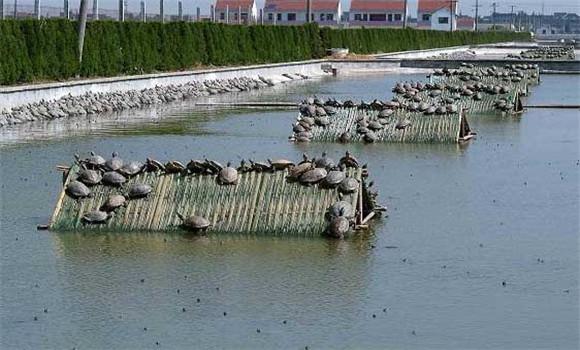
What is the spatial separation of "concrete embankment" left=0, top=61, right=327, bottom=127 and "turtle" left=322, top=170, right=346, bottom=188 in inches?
474

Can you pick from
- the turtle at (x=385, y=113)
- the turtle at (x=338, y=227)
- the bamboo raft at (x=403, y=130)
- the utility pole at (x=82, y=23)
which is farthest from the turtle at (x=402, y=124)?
the utility pole at (x=82, y=23)

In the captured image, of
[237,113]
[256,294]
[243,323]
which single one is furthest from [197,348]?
[237,113]

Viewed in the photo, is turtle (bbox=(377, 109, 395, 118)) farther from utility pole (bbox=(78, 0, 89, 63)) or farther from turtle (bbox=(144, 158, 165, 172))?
utility pole (bbox=(78, 0, 89, 63))

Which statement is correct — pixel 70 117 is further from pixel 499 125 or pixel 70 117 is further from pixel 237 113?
pixel 499 125

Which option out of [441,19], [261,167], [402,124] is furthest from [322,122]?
[441,19]

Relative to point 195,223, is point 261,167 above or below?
above

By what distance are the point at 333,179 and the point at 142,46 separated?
24.8 meters

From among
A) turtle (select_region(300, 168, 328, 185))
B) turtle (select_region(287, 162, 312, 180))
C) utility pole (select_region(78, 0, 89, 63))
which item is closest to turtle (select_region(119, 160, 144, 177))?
turtle (select_region(287, 162, 312, 180))

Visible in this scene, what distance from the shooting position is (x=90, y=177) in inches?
480

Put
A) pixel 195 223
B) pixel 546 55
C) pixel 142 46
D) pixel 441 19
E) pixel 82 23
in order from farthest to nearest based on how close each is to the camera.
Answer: pixel 441 19
pixel 546 55
pixel 142 46
pixel 82 23
pixel 195 223

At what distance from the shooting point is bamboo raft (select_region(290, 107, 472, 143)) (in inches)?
816

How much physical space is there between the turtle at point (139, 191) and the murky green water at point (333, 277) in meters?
0.45

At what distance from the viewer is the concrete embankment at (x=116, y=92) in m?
24.8

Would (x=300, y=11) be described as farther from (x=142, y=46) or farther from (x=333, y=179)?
(x=333, y=179)
